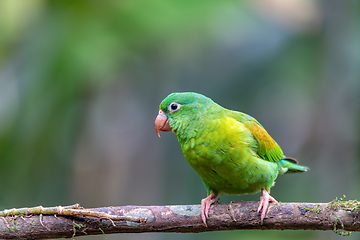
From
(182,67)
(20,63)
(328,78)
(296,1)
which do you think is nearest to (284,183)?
(328,78)

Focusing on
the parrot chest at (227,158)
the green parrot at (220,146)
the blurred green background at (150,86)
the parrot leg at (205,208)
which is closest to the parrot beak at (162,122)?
the green parrot at (220,146)

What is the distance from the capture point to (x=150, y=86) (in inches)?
387

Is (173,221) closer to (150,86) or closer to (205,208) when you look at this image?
(205,208)

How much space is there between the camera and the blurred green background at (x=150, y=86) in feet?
26.8

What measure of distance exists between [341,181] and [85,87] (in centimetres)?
561

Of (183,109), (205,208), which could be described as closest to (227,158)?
(205,208)

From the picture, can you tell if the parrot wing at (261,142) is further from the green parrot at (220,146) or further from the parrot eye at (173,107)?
the parrot eye at (173,107)

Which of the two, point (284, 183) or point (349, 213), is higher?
point (284, 183)

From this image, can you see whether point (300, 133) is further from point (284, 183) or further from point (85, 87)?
point (85, 87)

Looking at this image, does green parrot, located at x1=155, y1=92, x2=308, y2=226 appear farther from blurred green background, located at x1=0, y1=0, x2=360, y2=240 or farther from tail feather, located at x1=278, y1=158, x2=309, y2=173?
blurred green background, located at x1=0, y1=0, x2=360, y2=240

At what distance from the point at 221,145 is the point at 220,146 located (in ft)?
0.05

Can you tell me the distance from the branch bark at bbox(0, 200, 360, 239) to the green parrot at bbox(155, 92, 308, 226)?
0.54 feet

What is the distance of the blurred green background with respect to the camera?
8156mm

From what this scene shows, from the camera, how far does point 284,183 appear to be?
9.01 m
